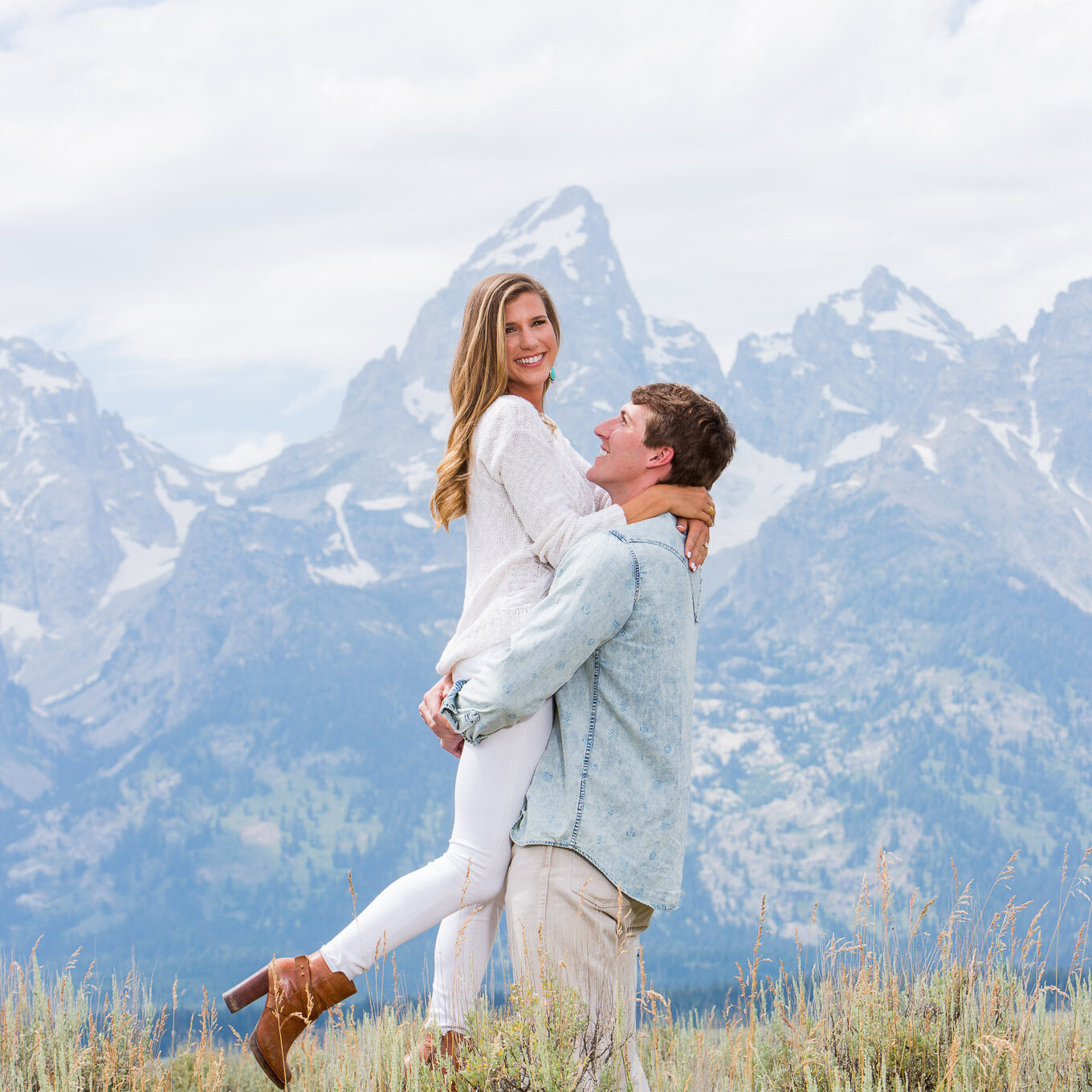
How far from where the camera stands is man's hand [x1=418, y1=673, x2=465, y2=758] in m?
3.63

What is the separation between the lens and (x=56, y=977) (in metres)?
5.05

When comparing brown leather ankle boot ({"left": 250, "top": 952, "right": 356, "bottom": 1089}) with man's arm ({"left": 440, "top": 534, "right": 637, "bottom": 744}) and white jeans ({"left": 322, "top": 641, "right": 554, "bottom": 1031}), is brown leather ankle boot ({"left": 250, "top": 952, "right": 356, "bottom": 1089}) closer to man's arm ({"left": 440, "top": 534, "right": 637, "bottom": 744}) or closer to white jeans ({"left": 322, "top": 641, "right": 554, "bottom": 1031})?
white jeans ({"left": 322, "top": 641, "right": 554, "bottom": 1031})

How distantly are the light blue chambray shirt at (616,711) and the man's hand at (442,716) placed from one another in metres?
0.14

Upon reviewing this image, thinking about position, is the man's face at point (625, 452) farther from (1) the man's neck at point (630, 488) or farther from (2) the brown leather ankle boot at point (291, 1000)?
(2) the brown leather ankle boot at point (291, 1000)

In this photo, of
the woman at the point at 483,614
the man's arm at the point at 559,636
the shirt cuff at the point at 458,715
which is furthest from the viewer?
the woman at the point at 483,614

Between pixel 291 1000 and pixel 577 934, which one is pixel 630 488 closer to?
pixel 577 934

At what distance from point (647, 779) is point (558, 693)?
391mm

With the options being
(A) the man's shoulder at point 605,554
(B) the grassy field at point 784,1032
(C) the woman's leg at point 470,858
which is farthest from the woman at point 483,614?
(B) the grassy field at point 784,1032

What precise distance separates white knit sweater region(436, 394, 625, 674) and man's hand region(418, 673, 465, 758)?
0.06 meters

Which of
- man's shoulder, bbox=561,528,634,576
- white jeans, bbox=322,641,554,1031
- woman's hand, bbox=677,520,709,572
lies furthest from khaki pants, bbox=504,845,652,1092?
woman's hand, bbox=677,520,709,572

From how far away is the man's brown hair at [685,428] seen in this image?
3467 millimetres

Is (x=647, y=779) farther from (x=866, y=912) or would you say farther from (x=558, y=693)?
(x=866, y=912)

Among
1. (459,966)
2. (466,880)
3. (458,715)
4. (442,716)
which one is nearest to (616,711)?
(458,715)

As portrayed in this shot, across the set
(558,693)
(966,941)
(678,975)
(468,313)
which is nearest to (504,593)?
(558,693)
